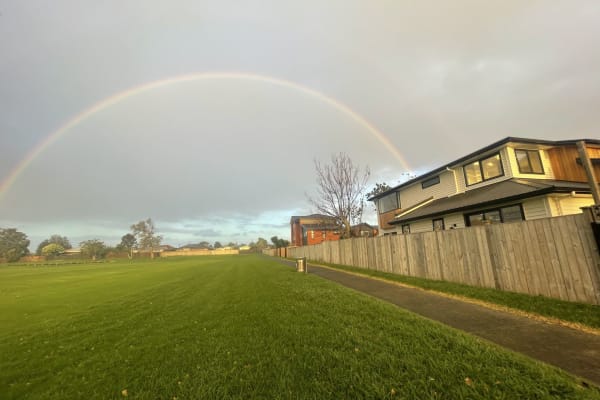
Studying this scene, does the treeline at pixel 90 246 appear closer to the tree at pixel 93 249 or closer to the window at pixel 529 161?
the tree at pixel 93 249

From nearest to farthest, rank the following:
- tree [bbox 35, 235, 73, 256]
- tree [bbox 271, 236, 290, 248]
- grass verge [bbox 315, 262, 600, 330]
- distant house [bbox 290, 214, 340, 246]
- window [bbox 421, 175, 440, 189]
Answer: grass verge [bbox 315, 262, 600, 330] < window [bbox 421, 175, 440, 189] < distant house [bbox 290, 214, 340, 246] < tree [bbox 271, 236, 290, 248] < tree [bbox 35, 235, 73, 256]

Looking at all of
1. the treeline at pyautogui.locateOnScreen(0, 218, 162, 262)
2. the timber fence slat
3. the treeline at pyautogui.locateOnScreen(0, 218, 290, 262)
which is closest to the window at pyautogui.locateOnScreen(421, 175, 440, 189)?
the timber fence slat

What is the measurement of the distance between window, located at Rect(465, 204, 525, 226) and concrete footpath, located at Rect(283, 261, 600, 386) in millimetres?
8232

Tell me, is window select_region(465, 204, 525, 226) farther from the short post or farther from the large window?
the short post

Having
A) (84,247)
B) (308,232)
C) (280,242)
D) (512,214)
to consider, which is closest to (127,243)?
(84,247)

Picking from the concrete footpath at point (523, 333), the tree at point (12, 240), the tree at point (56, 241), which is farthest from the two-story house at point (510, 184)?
the tree at point (56, 241)

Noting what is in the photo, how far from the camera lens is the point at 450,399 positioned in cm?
281

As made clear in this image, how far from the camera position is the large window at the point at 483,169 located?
15359 millimetres

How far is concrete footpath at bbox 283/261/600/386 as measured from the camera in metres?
3.58

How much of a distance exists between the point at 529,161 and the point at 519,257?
10.9 metres

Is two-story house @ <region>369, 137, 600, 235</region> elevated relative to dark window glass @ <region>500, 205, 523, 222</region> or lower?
elevated

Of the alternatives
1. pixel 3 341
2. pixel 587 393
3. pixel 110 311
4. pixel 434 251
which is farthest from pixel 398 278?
pixel 3 341

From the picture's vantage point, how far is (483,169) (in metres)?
16.2

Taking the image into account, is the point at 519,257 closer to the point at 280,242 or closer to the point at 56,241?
the point at 280,242
